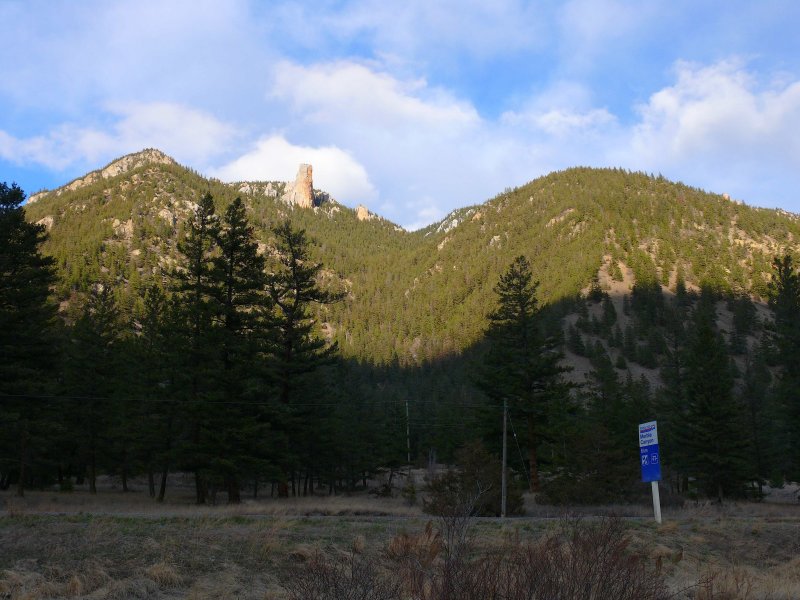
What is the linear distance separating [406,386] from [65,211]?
467ft

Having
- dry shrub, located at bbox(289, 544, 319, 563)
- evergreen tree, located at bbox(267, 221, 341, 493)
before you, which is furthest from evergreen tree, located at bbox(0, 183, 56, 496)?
dry shrub, located at bbox(289, 544, 319, 563)

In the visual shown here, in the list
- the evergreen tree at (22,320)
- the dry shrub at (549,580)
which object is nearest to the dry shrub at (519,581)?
the dry shrub at (549,580)

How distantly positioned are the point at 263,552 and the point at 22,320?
21.2 meters

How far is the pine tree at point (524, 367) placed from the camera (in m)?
36.9

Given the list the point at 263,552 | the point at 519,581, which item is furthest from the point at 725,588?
the point at 263,552

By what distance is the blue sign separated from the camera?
2048 cm

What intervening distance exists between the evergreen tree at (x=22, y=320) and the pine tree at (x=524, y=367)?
25.0 metres

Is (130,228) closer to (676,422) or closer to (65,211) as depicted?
(65,211)

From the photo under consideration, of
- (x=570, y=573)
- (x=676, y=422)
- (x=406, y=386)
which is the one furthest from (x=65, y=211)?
(x=570, y=573)

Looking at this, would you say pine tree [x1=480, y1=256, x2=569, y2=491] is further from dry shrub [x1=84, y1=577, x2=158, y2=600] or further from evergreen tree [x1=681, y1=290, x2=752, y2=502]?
dry shrub [x1=84, y1=577, x2=158, y2=600]

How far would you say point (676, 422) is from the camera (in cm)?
4503

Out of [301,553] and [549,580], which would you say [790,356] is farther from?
[549,580]

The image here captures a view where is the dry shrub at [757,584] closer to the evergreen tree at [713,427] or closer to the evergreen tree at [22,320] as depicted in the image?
the evergreen tree at [22,320]

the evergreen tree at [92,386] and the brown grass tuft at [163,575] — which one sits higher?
the evergreen tree at [92,386]
